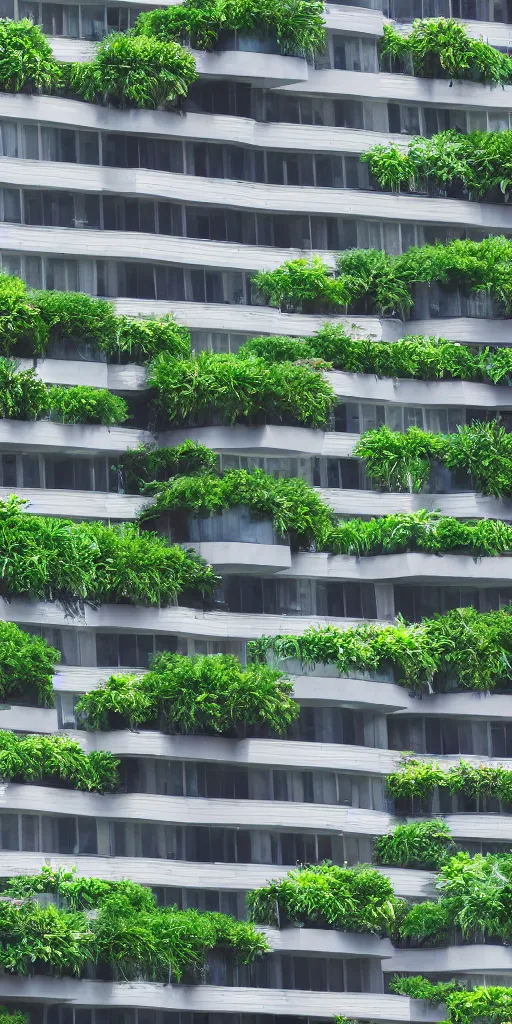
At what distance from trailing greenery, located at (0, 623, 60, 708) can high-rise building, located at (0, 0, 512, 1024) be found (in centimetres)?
14

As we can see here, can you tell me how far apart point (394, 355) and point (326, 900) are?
21036 millimetres

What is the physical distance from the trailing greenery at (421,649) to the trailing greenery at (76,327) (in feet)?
36.2

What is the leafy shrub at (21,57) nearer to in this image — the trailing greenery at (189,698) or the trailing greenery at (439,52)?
the trailing greenery at (439,52)

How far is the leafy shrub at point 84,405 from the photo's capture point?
142m

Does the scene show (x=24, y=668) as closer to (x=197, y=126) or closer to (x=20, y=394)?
(x=20, y=394)

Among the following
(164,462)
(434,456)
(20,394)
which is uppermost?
(20,394)

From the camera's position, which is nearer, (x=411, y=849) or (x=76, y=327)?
(x=411, y=849)

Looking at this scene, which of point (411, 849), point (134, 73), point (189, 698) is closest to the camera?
point (189, 698)

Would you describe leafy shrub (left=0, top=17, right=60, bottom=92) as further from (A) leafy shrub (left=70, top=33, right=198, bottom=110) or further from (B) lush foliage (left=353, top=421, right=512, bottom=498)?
(B) lush foliage (left=353, top=421, right=512, bottom=498)

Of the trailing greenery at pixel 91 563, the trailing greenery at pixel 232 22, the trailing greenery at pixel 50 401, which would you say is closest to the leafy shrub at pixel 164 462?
the trailing greenery at pixel 50 401

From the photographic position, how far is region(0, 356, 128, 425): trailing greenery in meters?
141

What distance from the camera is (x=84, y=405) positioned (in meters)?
142

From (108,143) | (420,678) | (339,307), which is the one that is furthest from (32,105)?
(420,678)

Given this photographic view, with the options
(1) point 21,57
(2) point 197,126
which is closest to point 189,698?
(2) point 197,126
